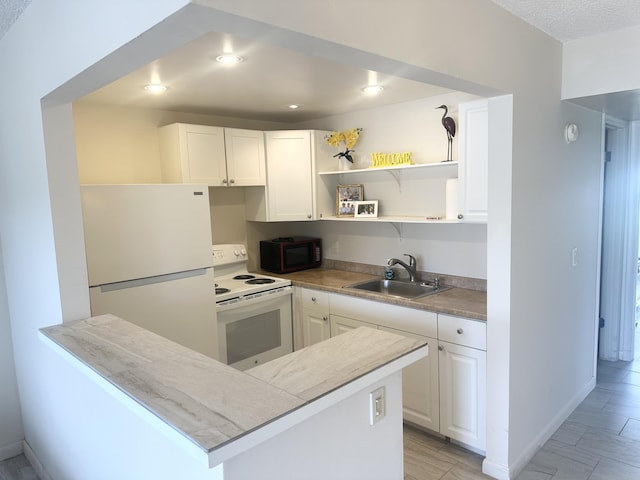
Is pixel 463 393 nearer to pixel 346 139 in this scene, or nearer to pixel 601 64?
pixel 601 64

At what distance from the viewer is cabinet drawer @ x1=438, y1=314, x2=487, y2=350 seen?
8.06 feet

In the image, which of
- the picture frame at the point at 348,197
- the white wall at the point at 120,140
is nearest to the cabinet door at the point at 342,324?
the picture frame at the point at 348,197

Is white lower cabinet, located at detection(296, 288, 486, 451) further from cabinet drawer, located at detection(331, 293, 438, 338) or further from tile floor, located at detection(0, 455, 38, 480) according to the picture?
tile floor, located at detection(0, 455, 38, 480)

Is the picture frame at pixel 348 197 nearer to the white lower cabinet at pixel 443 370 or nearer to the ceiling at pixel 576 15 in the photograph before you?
the white lower cabinet at pixel 443 370

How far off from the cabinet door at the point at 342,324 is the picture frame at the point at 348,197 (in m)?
0.92

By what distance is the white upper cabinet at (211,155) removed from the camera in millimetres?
3189

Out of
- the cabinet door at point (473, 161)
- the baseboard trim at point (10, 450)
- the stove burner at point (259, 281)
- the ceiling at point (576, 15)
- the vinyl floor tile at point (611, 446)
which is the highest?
the ceiling at point (576, 15)

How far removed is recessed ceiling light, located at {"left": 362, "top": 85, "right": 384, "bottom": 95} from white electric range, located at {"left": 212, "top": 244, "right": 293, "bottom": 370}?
5.02ft

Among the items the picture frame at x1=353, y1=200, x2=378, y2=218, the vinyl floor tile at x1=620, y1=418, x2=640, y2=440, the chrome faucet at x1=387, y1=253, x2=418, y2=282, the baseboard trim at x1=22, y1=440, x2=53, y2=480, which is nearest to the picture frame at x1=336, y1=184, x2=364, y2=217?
the picture frame at x1=353, y1=200, x2=378, y2=218

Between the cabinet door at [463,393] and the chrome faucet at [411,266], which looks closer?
the cabinet door at [463,393]

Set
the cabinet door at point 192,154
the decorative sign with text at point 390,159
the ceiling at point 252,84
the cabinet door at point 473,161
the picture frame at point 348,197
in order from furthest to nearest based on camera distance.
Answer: the picture frame at point 348,197 < the decorative sign with text at point 390,159 < the cabinet door at point 192,154 < the cabinet door at point 473,161 < the ceiling at point 252,84

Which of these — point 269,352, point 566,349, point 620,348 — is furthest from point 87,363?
point 620,348

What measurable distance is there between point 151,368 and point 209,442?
0.54m

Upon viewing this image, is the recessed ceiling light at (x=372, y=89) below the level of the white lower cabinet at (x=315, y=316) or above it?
above
